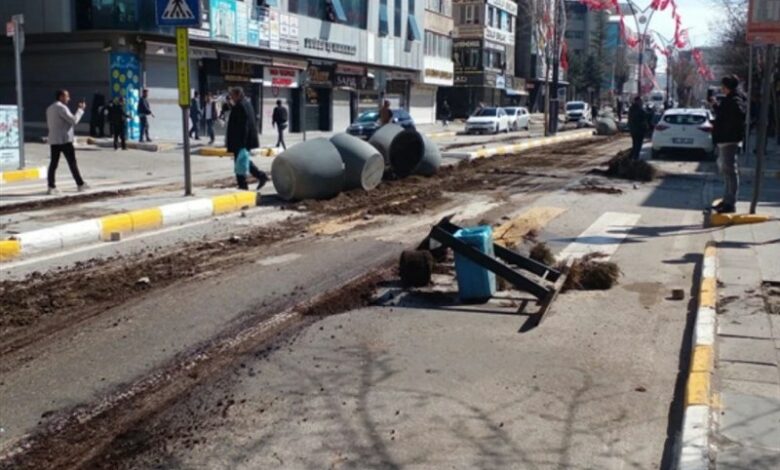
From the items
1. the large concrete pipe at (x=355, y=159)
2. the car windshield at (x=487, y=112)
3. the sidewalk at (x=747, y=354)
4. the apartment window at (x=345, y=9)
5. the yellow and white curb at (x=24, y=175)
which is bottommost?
the sidewalk at (x=747, y=354)

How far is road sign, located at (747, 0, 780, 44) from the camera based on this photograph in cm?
1132

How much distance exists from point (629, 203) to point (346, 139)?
4.86m

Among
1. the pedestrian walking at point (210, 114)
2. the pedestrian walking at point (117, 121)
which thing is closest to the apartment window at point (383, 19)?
the pedestrian walking at point (210, 114)

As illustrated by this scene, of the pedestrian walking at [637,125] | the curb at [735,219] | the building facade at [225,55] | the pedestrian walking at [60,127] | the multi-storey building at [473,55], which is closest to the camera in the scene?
the curb at [735,219]

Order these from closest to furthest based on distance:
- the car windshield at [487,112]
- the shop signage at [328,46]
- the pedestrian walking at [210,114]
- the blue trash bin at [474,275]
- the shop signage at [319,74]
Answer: the blue trash bin at [474,275] → the pedestrian walking at [210,114] → the shop signage at [328,46] → the shop signage at [319,74] → the car windshield at [487,112]

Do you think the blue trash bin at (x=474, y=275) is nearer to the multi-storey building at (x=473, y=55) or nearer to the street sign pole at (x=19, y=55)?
the street sign pole at (x=19, y=55)

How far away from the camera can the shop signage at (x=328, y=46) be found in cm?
4181

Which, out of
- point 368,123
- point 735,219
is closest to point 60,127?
point 735,219

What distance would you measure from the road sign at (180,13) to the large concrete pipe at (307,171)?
244 centimetres

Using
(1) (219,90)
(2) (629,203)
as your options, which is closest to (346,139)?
(2) (629,203)

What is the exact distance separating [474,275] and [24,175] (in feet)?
45.3

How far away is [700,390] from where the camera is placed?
16.7 feet

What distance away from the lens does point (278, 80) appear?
4038 cm

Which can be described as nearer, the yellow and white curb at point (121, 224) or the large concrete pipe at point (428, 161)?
the yellow and white curb at point (121, 224)
